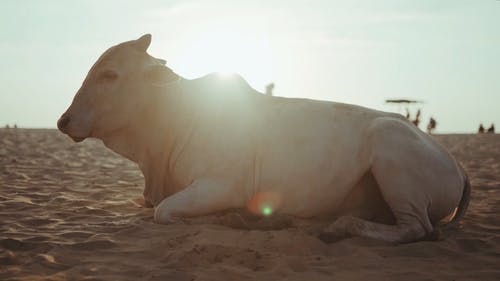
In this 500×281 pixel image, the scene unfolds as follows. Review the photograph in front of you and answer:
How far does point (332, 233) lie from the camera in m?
3.83

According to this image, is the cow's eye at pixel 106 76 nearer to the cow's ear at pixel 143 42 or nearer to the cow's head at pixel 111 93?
the cow's head at pixel 111 93

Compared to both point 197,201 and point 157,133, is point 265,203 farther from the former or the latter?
point 157,133

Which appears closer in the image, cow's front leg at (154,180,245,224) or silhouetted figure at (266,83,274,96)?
cow's front leg at (154,180,245,224)

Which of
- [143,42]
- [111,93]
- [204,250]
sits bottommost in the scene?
[204,250]

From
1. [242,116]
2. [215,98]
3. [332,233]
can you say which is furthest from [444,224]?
[215,98]

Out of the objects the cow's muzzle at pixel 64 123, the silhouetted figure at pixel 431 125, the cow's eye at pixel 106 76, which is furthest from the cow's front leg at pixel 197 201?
the silhouetted figure at pixel 431 125

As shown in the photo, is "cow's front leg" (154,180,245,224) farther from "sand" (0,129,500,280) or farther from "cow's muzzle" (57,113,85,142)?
"cow's muzzle" (57,113,85,142)

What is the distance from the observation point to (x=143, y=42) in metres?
4.85

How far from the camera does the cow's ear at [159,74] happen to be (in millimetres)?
4680

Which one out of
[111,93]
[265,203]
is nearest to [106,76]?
[111,93]

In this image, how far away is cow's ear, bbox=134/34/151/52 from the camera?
4.82 metres

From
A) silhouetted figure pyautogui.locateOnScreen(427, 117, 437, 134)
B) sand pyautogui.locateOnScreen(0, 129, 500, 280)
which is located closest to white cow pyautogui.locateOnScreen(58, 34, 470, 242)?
sand pyautogui.locateOnScreen(0, 129, 500, 280)

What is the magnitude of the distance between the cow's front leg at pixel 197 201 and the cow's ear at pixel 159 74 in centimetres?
100

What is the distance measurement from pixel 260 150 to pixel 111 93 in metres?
1.41
